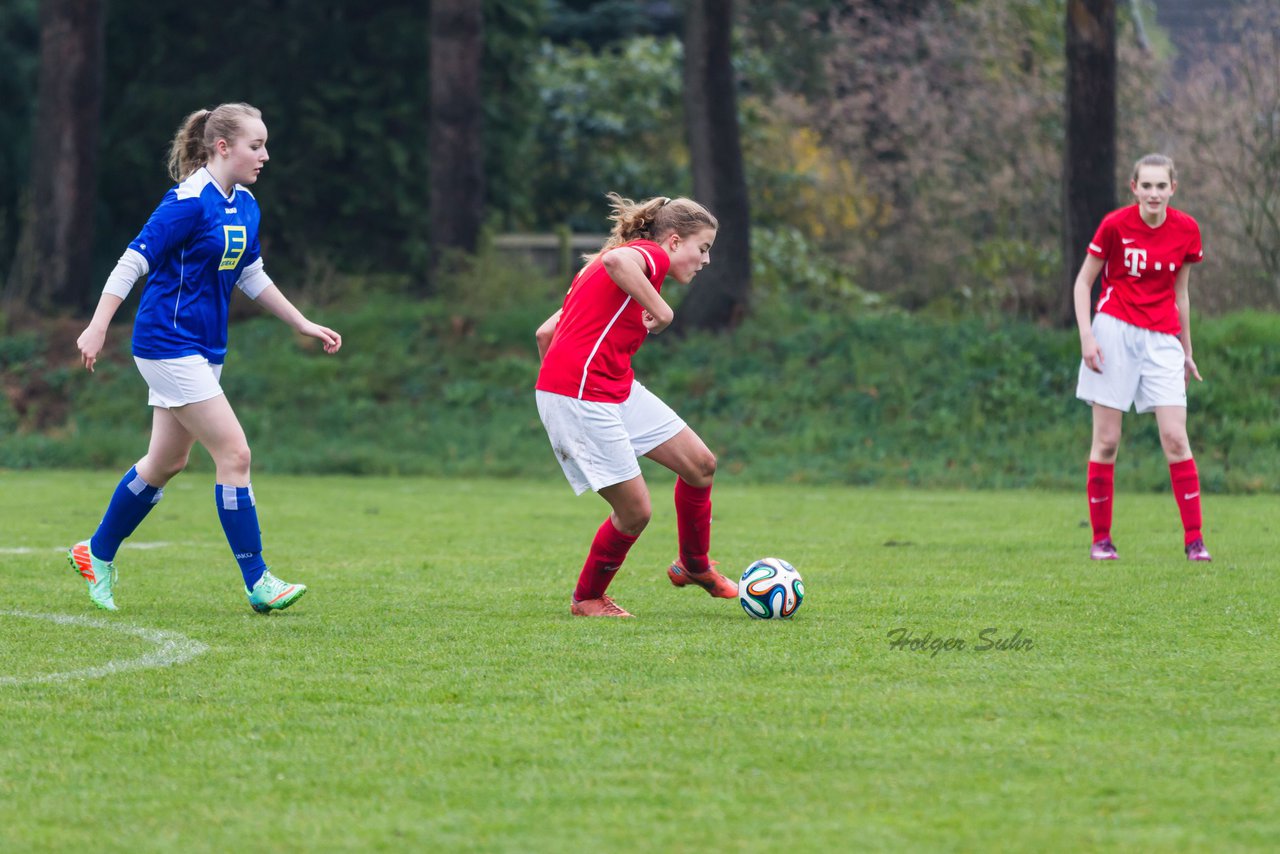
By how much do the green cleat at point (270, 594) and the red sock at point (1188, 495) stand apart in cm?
479

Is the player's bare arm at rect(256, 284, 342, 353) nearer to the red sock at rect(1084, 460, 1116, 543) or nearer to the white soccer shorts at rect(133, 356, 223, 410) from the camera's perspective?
the white soccer shorts at rect(133, 356, 223, 410)

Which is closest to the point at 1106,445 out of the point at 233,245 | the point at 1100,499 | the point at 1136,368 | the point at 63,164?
the point at 1100,499

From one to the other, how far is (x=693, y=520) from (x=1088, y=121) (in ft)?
→ 41.0

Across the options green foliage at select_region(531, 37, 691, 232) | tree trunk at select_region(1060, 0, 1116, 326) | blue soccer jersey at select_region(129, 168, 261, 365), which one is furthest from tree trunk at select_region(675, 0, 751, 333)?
blue soccer jersey at select_region(129, 168, 261, 365)

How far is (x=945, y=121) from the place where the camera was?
25016 mm

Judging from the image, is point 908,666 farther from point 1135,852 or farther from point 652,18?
point 652,18

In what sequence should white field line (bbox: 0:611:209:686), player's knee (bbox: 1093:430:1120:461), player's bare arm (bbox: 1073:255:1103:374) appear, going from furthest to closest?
player's knee (bbox: 1093:430:1120:461) < player's bare arm (bbox: 1073:255:1103:374) < white field line (bbox: 0:611:209:686)

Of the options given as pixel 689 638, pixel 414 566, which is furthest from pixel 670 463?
pixel 414 566

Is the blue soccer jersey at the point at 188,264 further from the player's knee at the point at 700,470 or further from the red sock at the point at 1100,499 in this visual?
the red sock at the point at 1100,499

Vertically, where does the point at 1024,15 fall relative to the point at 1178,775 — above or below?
above

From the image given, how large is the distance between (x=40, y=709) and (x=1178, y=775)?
322cm

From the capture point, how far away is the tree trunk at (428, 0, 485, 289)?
21.5 meters

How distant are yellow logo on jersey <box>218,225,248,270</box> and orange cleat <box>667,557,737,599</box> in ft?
7.49

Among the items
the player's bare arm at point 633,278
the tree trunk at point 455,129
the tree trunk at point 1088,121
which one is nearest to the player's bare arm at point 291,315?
the player's bare arm at point 633,278
